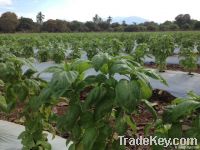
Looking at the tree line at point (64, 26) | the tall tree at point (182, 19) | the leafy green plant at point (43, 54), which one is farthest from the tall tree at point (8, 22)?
the leafy green plant at point (43, 54)

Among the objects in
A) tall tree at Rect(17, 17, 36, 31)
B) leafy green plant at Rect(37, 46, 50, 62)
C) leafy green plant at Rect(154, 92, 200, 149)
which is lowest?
tall tree at Rect(17, 17, 36, 31)

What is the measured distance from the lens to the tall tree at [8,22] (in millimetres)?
42875

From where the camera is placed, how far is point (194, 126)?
1.72 meters

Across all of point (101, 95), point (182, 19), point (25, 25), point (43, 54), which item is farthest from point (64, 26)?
point (101, 95)

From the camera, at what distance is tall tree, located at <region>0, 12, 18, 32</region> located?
141ft

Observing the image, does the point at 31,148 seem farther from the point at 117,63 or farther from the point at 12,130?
the point at 117,63

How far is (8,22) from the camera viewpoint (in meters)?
42.7

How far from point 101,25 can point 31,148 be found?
4594 centimetres

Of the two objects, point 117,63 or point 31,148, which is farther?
point 31,148

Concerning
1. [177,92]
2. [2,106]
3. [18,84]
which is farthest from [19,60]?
[177,92]

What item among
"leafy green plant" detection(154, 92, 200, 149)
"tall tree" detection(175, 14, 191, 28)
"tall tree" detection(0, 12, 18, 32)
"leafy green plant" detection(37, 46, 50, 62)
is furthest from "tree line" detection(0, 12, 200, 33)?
"leafy green plant" detection(154, 92, 200, 149)

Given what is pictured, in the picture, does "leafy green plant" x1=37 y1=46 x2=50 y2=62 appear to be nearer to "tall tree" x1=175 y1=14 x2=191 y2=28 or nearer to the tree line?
the tree line

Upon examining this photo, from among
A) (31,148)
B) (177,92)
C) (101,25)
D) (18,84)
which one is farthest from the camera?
(101,25)

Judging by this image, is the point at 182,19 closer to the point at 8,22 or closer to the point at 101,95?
the point at 8,22
